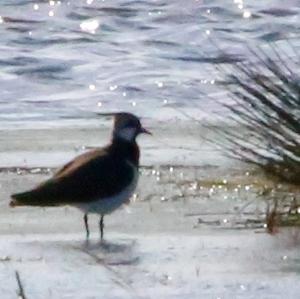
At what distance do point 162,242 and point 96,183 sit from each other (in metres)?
1.03

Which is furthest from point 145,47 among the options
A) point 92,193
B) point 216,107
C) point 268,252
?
point 268,252

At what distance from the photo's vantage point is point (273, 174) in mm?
7062

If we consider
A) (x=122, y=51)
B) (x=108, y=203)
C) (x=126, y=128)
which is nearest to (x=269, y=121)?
(x=108, y=203)

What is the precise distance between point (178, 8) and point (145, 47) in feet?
7.15

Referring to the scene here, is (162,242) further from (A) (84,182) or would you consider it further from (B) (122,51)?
(B) (122,51)

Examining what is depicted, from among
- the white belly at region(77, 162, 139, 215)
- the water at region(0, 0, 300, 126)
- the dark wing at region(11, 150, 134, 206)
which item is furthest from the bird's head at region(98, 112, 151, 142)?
the water at region(0, 0, 300, 126)

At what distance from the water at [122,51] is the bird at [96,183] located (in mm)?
2161

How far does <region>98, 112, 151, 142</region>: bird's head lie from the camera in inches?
324

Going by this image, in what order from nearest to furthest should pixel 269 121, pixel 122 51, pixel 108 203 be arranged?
pixel 269 121 → pixel 108 203 → pixel 122 51

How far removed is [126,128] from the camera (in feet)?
27.2

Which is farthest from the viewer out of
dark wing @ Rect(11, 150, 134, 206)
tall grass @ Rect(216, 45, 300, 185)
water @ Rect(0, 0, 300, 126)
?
water @ Rect(0, 0, 300, 126)

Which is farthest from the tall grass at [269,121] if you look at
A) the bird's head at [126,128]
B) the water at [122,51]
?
the water at [122,51]

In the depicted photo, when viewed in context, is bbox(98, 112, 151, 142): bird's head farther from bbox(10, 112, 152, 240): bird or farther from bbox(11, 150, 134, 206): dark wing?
bbox(11, 150, 134, 206): dark wing

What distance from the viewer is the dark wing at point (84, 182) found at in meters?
7.49
